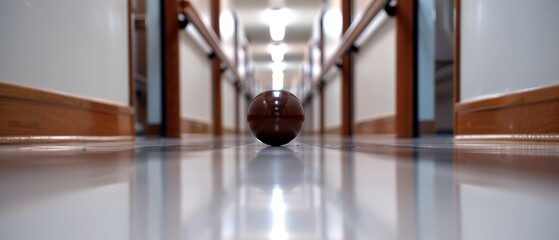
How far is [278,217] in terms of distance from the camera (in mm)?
262

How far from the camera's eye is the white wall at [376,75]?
3615 mm

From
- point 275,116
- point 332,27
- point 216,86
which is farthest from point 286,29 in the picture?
point 275,116

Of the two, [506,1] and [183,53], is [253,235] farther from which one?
[183,53]

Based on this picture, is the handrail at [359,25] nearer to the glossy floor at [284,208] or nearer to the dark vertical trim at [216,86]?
the dark vertical trim at [216,86]

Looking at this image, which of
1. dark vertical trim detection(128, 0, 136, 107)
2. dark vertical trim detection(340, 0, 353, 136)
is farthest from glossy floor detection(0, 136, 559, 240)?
dark vertical trim detection(340, 0, 353, 136)

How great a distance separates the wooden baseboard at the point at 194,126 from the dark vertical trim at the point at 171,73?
19 cm

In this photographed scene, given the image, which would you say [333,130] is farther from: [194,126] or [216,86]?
[194,126]

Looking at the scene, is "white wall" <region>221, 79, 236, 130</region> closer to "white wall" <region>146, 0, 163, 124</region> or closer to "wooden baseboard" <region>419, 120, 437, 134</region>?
"white wall" <region>146, 0, 163, 124</region>

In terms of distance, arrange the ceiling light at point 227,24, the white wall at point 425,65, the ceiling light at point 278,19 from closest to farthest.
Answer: the white wall at point 425,65 → the ceiling light at point 227,24 → the ceiling light at point 278,19

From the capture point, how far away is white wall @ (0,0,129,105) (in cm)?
148

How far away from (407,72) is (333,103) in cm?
410

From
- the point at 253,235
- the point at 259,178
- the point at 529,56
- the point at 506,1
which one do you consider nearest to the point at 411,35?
the point at 506,1

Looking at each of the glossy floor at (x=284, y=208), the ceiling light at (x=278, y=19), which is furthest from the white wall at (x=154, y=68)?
the ceiling light at (x=278, y=19)

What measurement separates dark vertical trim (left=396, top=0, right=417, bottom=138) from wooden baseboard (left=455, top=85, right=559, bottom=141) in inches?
35.8
